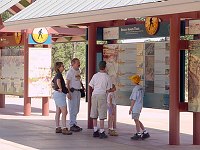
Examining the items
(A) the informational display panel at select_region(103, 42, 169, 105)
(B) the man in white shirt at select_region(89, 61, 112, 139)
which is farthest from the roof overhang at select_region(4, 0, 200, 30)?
(A) the informational display panel at select_region(103, 42, 169, 105)

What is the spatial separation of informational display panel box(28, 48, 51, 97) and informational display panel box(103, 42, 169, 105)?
4979 millimetres

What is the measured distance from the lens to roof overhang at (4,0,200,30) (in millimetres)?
9864

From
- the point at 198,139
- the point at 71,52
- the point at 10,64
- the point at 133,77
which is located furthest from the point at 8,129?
the point at 71,52

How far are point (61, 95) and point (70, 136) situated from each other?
966 millimetres

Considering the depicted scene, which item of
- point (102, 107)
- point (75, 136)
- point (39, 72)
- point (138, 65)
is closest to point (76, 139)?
point (75, 136)

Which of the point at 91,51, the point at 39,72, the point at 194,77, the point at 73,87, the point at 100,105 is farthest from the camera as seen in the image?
the point at 39,72

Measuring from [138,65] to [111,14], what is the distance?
97.9 inches

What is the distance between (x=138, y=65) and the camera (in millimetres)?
13898

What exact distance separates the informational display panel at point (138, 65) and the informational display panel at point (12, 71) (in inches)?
242

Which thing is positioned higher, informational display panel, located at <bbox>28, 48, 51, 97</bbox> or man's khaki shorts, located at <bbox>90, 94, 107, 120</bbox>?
informational display panel, located at <bbox>28, 48, 51, 97</bbox>

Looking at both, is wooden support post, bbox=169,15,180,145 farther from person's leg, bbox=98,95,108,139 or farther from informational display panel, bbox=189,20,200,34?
person's leg, bbox=98,95,108,139

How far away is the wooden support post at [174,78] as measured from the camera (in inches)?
487

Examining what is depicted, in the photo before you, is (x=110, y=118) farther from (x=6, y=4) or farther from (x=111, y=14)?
(x=6, y=4)

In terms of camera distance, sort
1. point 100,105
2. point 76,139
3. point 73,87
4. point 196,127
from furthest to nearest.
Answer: point 73,87 < point 100,105 < point 76,139 < point 196,127
